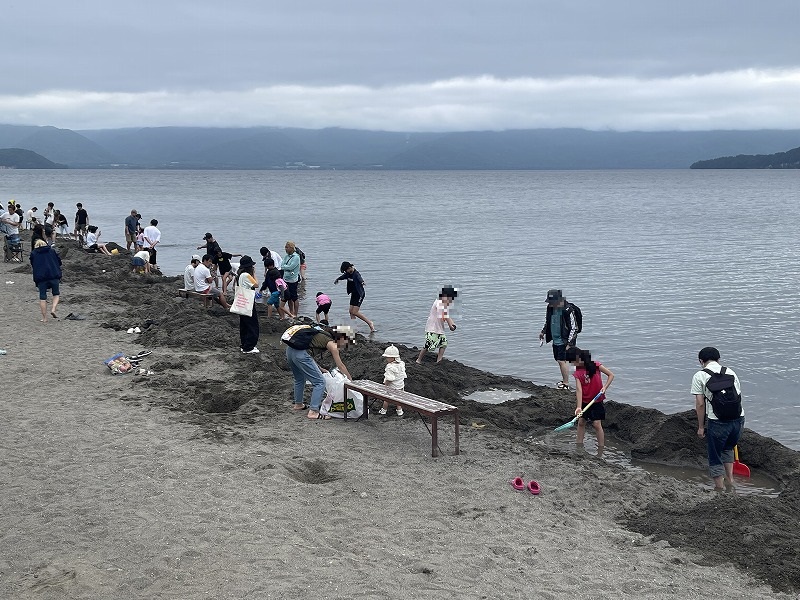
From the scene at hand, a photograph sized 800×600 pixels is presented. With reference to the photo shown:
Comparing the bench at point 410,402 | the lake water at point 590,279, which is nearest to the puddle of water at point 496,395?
the lake water at point 590,279

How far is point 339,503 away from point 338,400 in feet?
9.73

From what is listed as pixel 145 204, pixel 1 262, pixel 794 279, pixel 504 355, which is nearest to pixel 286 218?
pixel 145 204

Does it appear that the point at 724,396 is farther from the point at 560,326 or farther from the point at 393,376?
the point at 560,326

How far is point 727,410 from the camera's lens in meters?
8.55

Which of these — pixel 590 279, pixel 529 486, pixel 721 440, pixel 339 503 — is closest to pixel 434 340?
pixel 529 486

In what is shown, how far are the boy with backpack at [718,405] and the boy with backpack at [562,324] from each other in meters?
4.13

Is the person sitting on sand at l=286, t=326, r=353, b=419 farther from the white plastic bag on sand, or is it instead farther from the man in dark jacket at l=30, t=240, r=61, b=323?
the man in dark jacket at l=30, t=240, r=61, b=323

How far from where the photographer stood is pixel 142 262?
24.8 m

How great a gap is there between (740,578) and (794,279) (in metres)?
25.2

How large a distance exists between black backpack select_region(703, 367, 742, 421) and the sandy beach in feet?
3.13

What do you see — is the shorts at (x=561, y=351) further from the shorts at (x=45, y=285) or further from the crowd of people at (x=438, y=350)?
the shorts at (x=45, y=285)

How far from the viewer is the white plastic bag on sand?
1078cm

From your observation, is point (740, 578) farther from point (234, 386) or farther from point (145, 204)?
point (145, 204)

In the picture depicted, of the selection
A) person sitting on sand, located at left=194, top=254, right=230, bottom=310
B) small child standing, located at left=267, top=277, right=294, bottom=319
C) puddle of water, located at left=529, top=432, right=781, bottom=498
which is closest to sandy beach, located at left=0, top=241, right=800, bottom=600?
puddle of water, located at left=529, top=432, right=781, bottom=498
